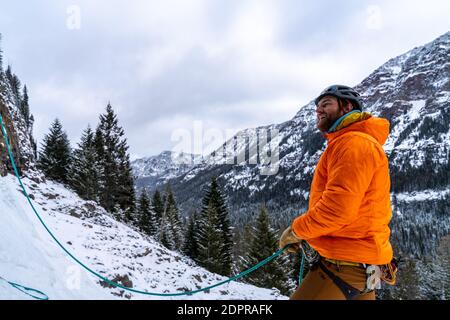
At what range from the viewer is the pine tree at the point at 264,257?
2550 centimetres

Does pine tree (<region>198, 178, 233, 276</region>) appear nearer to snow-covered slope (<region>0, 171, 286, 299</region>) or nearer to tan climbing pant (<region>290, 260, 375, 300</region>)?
snow-covered slope (<region>0, 171, 286, 299</region>)

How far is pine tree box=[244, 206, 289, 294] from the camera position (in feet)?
83.7

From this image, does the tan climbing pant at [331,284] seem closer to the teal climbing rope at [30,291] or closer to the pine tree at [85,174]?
the teal climbing rope at [30,291]

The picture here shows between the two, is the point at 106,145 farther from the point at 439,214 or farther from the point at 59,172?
the point at 439,214

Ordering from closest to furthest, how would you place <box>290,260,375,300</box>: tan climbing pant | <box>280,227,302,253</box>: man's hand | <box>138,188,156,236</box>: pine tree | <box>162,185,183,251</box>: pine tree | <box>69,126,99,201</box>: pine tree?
<box>290,260,375,300</box>: tan climbing pant → <box>280,227,302,253</box>: man's hand → <box>69,126,99,201</box>: pine tree → <box>162,185,183,251</box>: pine tree → <box>138,188,156,236</box>: pine tree

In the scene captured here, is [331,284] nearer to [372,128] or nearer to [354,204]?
[354,204]

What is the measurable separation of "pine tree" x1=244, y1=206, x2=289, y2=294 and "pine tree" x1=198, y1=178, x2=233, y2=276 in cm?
327

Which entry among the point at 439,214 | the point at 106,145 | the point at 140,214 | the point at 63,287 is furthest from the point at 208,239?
the point at 439,214

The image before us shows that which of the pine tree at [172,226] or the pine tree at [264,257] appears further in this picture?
the pine tree at [172,226]

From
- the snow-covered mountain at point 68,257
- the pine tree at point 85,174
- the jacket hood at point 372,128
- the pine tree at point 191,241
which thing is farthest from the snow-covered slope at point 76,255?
the pine tree at point 191,241

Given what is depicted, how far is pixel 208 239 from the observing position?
28953 mm

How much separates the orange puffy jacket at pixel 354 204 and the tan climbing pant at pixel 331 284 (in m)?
0.13

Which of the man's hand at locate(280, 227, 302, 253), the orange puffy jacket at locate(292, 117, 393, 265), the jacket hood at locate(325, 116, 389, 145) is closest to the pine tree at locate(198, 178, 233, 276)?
the man's hand at locate(280, 227, 302, 253)
